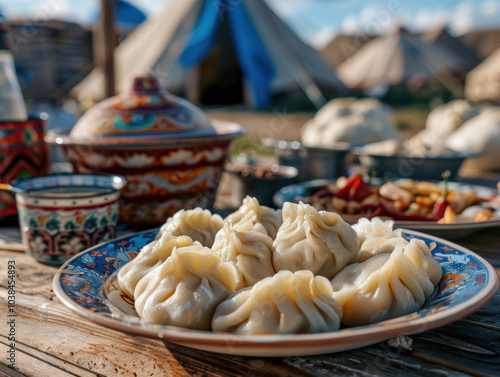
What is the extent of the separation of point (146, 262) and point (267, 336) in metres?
0.42

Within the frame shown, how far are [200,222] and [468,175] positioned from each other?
2.25 m

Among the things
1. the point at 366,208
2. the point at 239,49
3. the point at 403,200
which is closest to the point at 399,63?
the point at 239,49

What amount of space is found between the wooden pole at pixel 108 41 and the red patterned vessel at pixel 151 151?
300 cm

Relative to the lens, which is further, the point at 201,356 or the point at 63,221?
the point at 63,221

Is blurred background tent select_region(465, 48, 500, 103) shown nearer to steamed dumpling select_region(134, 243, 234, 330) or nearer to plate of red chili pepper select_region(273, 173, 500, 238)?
plate of red chili pepper select_region(273, 173, 500, 238)

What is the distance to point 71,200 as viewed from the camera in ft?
4.57

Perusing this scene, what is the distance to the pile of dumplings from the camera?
Answer: 0.87 metres

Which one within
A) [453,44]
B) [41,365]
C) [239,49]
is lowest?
[41,365]

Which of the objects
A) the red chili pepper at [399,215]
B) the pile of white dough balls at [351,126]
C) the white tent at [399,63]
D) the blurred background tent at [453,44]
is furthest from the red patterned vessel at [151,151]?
the blurred background tent at [453,44]

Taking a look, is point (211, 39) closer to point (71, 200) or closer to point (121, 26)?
point (121, 26)

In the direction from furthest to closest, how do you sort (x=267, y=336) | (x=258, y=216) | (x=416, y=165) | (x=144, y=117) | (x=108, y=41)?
(x=108, y=41) < (x=416, y=165) < (x=144, y=117) < (x=258, y=216) < (x=267, y=336)

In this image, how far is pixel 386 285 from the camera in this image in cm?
93

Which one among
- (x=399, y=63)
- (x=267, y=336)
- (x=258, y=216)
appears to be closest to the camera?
(x=267, y=336)

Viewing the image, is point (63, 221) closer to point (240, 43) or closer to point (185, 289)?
point (185, 289)
